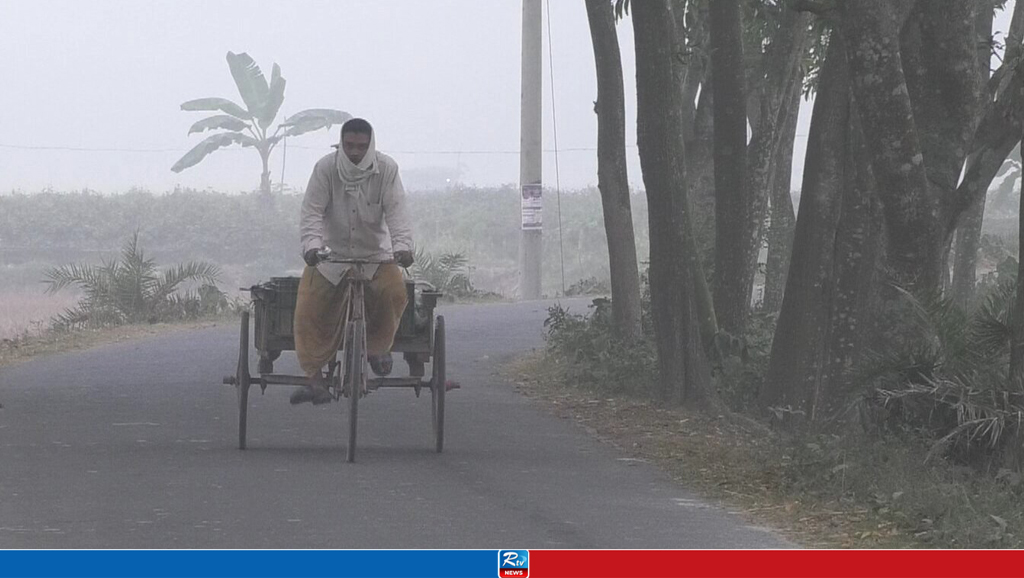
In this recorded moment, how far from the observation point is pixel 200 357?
2091 cm

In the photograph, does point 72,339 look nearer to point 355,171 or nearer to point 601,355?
point 601,355

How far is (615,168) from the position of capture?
2033cm

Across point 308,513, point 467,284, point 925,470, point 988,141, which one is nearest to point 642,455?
point 925,470

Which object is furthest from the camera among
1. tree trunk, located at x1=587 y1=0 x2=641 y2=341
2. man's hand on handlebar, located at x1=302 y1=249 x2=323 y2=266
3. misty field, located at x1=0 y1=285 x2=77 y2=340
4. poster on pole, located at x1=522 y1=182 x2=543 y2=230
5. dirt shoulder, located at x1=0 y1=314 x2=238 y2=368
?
poster on pole, located at x1=522 y1=182 x2=543 y2=230

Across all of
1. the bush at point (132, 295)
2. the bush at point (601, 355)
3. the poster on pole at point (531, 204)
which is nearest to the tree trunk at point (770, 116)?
the bush at point (601, 355)

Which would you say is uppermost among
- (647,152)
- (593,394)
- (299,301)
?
(647,152)

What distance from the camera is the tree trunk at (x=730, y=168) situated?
16625 mm

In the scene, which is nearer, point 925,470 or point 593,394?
point 925,470

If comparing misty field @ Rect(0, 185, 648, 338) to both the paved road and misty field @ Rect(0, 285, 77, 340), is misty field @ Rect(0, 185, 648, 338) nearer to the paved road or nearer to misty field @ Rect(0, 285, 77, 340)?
misty field @ Rect(0, 285, 77, 340)

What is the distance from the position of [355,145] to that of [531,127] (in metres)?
23.9

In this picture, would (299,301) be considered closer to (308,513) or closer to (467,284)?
(308,513)

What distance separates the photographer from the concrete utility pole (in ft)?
115

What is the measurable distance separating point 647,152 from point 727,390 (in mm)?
2651

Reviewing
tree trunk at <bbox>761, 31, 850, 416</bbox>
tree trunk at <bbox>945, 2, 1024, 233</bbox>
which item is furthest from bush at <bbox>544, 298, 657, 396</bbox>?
tree trunk at <bbox>945, 2, 1024, 233</bbox>
